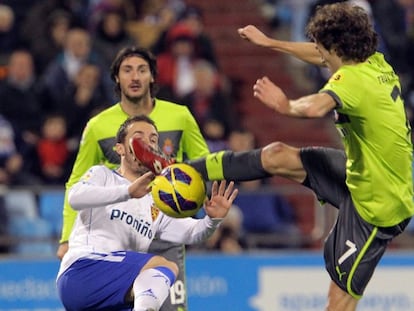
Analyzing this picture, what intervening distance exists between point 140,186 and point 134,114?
5.03 feet

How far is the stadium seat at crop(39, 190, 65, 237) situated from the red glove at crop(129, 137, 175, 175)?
162 inches

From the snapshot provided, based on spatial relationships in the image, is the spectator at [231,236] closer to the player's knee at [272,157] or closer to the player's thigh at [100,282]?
the player's knee at [272,157]

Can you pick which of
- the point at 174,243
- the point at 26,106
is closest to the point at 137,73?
the point at 174,243

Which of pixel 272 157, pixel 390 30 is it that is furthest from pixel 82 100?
pixel 272 157

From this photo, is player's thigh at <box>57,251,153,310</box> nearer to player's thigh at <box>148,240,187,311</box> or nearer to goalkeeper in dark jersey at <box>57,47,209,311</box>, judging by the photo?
player's thigh at <box>148,240,187,311</box>

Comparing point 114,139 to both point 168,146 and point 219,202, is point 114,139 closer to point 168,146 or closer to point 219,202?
point 168,146

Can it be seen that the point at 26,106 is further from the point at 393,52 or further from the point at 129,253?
the point at 129,253

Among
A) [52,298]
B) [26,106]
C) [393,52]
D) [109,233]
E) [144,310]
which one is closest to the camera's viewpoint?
[144,310]

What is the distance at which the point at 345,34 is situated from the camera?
8812 mm

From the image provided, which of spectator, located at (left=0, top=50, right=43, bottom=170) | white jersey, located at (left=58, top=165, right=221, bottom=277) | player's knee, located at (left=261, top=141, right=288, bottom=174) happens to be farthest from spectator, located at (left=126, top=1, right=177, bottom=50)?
white jersey, located at (left=58, top=165, right=221, bottom=277)

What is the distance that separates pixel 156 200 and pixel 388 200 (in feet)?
5.14

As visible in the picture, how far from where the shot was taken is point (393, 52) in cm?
1653

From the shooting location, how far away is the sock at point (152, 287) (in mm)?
8133

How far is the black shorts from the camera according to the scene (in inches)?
358
